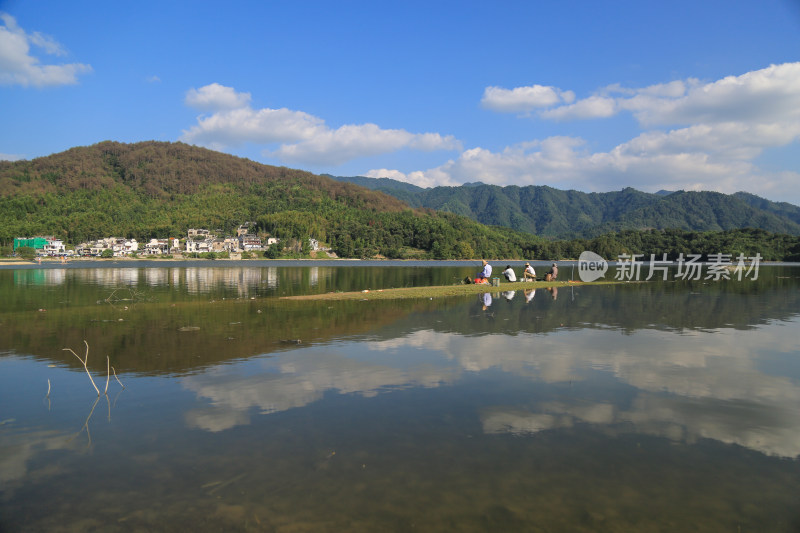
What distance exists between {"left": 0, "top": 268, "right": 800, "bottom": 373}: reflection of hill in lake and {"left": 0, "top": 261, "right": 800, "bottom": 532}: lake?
0.79ft

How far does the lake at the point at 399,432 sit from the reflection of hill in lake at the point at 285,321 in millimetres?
240

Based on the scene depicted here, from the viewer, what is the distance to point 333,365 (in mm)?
13891

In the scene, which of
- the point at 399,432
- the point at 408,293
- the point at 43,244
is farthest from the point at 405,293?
the point at 43,244

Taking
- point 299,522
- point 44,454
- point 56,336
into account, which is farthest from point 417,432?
point 56,336

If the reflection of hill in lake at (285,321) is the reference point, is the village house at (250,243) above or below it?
above

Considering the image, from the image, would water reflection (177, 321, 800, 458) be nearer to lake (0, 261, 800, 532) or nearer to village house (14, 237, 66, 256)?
lake (0, 261, 800, 532)

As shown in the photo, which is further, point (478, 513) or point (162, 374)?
point (162, 374)

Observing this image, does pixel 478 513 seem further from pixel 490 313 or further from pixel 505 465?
pixel 490 313

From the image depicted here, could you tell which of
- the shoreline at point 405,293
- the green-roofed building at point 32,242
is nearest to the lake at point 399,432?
the shoreline at point 405,293

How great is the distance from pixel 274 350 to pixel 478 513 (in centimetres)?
1098

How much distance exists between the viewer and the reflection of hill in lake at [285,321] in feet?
52.3

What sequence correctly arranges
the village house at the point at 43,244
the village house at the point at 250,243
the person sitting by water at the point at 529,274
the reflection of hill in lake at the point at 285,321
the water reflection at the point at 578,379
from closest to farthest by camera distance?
the water reflection at the point at 578,379
the reflection of hill in lake at the point at 285,321
the person sitting by water at the point at 529,274
the village house at the point at 43,244
the village house at the point at 250,243

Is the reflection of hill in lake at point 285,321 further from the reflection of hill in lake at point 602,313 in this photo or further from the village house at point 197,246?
the village house at point 197,246

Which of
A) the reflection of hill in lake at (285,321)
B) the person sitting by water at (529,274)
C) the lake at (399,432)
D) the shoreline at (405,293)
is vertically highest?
the person sitting by water at (529,274)
